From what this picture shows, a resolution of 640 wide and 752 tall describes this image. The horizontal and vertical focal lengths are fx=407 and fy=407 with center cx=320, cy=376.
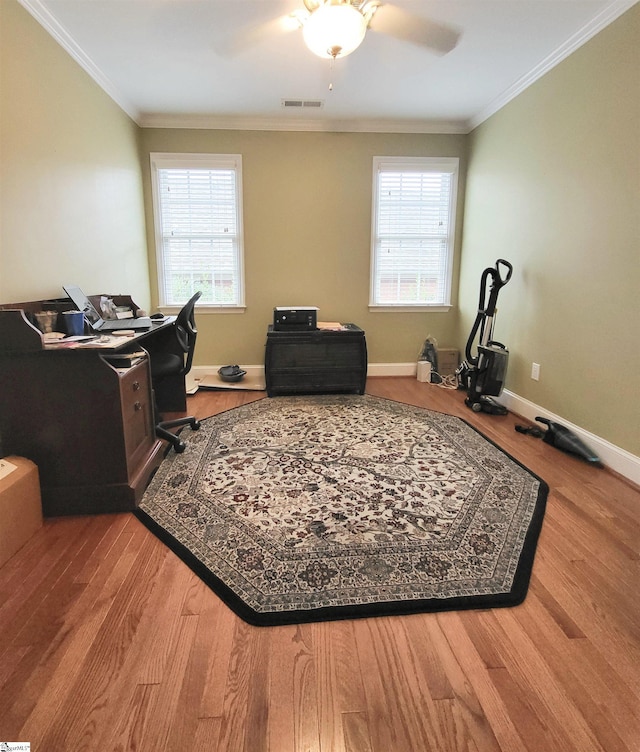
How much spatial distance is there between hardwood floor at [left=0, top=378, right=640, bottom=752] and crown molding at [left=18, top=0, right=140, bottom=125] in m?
2.78

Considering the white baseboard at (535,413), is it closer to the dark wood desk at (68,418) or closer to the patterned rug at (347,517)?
the patterned rug at (347,517)

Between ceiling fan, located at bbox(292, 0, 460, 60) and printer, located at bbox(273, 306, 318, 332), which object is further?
printer, located at bbox(273, 306, 318, 332)

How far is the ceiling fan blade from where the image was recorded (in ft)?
7.58

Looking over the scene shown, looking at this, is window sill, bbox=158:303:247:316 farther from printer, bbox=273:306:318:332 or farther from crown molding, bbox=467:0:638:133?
crown molding, bbox=467:0:638:133

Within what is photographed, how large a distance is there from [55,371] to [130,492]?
662mm

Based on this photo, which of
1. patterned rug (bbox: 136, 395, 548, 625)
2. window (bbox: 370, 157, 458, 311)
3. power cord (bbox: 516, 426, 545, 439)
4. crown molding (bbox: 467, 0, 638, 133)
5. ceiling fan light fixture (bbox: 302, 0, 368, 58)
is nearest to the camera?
patterned rug (bbox: 136, 395, 548, 625)

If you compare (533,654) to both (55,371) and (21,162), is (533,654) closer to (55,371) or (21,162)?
(55,371)

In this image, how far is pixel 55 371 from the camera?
6.01ft

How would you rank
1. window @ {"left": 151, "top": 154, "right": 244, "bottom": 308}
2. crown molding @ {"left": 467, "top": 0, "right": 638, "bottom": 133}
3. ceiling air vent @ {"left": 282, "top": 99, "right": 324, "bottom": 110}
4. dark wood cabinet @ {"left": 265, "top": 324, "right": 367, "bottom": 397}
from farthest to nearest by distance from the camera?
window @ {"left": 151, "top": 154, "right": 244, "bottom": 308} < dark wood cabinet @ {"left": 265, "top": 324, "right": 367, "bottom": 397} < ceiling air vent @ {"left": 282, "top": 99, "right": 324, "bottom": 110} < crown molding @ {"left": 467, "top": 0, "right": 638, "bottom": 133}

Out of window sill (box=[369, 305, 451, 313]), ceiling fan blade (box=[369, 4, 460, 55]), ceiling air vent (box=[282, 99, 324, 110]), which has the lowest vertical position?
window sill (box=[369, 305, 451, 313])

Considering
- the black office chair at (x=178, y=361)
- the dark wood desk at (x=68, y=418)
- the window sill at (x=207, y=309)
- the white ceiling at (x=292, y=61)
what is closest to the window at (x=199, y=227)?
the window sill at (x=207, y=309)

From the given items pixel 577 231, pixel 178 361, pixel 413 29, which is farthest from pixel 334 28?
pixel 178 361

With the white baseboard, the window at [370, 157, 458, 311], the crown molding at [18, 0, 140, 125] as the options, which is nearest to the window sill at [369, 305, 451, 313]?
the window at [370, 157, 458, 311]

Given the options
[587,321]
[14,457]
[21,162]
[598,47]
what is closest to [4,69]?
[21,162]
